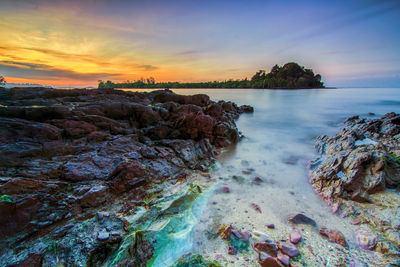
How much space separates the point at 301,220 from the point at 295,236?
2.19 ft

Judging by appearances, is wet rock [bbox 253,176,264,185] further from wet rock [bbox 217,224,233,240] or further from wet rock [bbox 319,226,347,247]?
wet rock [bbox 217,224,233,240]

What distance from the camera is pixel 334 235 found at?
3.30 m

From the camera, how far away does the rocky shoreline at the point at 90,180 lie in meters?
2.69

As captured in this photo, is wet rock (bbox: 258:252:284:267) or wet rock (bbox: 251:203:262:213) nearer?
wet rock (bbox: 258:252:284:267)

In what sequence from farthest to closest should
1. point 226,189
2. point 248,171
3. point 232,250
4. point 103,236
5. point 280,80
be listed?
1. point 280,80
2. point 248,171
3. point 226,189
4. point 232,250
5. point 103,236

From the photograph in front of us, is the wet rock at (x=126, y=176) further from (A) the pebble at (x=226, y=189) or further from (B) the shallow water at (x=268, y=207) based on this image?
(A) the pebble at (x=226, y=189)

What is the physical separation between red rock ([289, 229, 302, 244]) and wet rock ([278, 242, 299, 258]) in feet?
0.56

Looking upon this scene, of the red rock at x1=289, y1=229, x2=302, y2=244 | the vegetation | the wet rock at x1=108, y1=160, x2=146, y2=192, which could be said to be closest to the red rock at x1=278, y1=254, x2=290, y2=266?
the red rock at x1=289, y1=229, x2=302, y2=244

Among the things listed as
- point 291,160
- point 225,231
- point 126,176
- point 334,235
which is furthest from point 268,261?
point 291,160

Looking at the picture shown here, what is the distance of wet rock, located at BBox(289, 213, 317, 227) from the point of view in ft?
12.3

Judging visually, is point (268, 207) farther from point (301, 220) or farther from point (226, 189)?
point (226, 189)

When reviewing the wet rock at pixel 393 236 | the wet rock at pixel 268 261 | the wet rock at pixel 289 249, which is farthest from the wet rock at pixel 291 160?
the wet rock at pixel 268 261

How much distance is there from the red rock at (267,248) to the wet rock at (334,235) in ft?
4.10

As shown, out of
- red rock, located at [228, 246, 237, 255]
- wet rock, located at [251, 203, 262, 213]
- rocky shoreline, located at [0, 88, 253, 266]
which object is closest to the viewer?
rocky shoreline, located at [0, 88, 253, 266]
